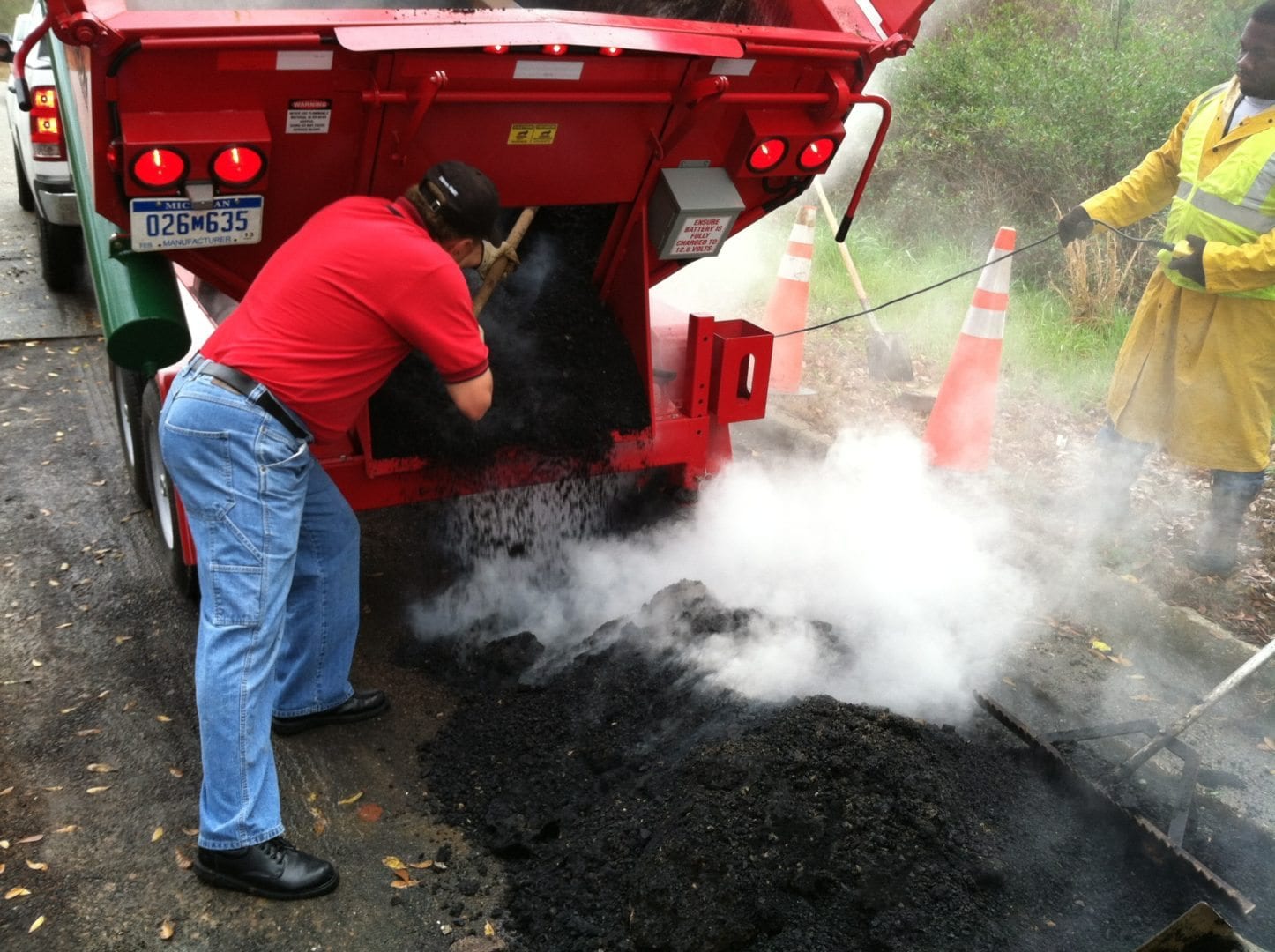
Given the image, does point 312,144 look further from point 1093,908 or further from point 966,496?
point 966,496

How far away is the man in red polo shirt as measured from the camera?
2479 millimetres

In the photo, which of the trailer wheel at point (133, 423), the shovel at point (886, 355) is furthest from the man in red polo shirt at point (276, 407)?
the shovel at point (886, 355)

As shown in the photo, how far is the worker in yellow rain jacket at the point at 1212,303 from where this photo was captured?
154 inches

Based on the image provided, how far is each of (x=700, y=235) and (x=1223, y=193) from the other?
2.13 metres

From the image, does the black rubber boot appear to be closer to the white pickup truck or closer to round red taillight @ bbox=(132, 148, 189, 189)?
round red taillight @ bbox=(132, 148, 189, 189)

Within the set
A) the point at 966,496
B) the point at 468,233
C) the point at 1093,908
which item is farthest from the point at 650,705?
the point at 966,496

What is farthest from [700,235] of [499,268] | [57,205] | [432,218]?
[57,205]

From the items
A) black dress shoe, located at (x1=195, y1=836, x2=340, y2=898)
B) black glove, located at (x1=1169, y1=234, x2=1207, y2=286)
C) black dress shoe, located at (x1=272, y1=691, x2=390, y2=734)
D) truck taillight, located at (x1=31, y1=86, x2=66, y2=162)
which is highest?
black glove, located at (x1=1169, y1=234, x2=1207, y2=286)

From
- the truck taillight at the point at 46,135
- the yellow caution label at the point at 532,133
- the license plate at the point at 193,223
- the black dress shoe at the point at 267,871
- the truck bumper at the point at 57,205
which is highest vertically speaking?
the yellow caution label at the point at 532,133

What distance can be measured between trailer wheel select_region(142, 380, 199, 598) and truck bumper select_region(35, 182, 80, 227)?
2.80 m

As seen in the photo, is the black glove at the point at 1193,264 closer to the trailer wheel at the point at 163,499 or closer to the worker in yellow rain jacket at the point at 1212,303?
the worker in yellow rain jacket at the point at 1212,303

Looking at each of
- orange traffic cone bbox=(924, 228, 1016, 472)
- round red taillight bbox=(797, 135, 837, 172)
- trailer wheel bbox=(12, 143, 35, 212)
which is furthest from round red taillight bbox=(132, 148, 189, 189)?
trailer wheel bbox=(12, 143, 35, 212)

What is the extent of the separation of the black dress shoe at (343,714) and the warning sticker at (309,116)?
1736mm

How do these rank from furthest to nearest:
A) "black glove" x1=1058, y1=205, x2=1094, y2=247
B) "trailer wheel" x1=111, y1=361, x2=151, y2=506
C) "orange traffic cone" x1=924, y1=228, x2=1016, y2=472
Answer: "orange traffic cone" x1=924, y1=228, x2=1016, y2=472 → "black glove" x1=1058, y1=205, x2=1094, y2=247 → "trailer wheel" x1=111, y1=361, x2=151, y2=506
